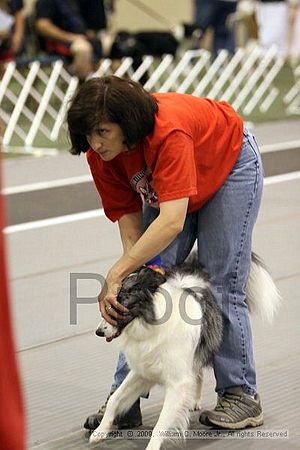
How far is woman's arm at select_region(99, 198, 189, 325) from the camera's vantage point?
2.91 meters

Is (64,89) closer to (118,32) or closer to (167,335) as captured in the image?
(118,32)

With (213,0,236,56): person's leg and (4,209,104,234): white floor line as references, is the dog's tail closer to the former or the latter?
(4,209,104,234): white floor line

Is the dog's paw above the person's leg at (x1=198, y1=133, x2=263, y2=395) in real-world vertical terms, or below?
below

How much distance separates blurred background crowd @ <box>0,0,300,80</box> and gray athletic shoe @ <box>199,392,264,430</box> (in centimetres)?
608

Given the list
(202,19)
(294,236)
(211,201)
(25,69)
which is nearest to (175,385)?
(211,201)

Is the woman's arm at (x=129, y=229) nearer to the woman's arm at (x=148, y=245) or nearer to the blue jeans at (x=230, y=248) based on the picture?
the blue jeans at (x=230, y=248)

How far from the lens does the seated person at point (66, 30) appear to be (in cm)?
1018

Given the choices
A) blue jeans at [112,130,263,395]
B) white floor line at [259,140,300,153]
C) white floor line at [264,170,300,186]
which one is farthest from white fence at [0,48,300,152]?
blue jeans at [112,130,263,395]

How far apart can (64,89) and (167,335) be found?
8.55 meters

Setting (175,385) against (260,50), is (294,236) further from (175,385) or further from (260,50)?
(260,50)

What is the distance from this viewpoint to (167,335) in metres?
→ 3.01

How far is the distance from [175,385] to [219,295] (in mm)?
360

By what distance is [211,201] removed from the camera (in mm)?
3182

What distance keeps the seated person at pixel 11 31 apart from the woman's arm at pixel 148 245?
7.04 metres
